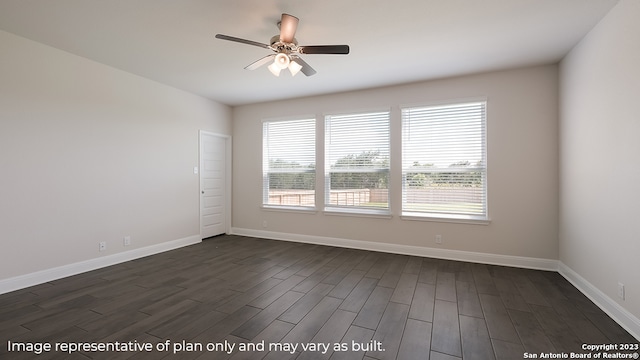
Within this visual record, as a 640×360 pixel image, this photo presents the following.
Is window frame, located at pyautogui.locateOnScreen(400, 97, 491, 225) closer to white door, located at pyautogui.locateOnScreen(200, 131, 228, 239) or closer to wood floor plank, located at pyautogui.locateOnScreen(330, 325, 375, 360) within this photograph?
wood floor plank, located at pyautogui.locateOnScreen(330, 325, 375, 360)

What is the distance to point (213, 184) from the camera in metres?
5.58

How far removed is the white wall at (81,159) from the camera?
2988 millimetres

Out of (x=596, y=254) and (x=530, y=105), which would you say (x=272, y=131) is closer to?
(x=530, y=105)

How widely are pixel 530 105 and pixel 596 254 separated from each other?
2.02 m

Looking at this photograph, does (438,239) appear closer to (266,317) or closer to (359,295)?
(359,295)

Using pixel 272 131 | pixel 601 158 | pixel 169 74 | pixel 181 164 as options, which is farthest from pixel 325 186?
pixel 601 158

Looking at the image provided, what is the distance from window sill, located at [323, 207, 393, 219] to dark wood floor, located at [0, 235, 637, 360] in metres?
0.92

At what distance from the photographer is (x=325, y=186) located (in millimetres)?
5090

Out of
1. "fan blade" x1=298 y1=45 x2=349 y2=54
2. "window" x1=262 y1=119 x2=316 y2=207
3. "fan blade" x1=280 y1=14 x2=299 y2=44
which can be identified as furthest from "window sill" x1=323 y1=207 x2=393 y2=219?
"fan blade" x1=280 y1=14 x2=299 y2=44

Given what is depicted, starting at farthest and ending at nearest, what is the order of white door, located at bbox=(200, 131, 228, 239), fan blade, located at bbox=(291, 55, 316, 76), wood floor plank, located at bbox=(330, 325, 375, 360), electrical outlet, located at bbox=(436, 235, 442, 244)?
white door, located at bbox=(200, 131, 228, 239) < electrical outlet, located at bbox=(436, 235, 442, 244) < fan blade, located at bbox=(291, 55, 316, 76) < wood floor plank, located at bbox=(330, 325, 375, 360)

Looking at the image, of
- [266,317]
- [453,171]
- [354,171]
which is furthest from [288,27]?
[453,171]

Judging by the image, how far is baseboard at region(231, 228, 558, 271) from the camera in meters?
3.72

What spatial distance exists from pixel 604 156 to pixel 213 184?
5.72m

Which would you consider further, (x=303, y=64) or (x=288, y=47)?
(x=303, y=64)
